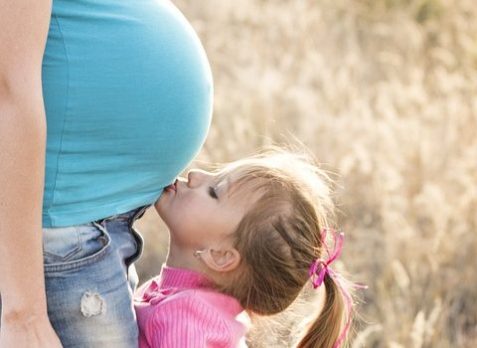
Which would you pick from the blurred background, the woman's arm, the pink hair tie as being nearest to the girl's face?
the pink hair tie

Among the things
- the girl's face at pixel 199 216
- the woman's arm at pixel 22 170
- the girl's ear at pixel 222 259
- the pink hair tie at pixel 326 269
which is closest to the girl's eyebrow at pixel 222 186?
the girl's face at pixel 199 216

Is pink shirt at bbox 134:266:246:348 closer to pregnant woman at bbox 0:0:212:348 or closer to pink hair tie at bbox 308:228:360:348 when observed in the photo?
pregnant woman at bbox 0:0:212:348

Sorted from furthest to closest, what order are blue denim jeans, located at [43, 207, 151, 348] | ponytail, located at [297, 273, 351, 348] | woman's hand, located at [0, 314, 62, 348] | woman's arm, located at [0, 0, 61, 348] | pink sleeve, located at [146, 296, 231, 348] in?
ponytail, located at [297, 273, 351, 348] < pink sleeve, located at [146, 296, 231, 348] < blue denim jeans, located at [43, 207, 151, 348] < woman's hand, located at [0, 314, 62, 348] < woman's arm, located at [0, 0, 61, 348]

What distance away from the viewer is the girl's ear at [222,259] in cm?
250

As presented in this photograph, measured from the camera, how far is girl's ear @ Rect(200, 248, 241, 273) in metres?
2.50

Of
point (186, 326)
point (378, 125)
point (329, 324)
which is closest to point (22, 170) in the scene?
point (186, 326)

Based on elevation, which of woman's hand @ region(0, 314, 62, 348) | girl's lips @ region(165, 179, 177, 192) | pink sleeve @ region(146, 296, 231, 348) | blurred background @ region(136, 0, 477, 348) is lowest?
blurred background @ region(136, 0, 477, 348)

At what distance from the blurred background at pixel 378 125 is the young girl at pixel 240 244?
0.67m

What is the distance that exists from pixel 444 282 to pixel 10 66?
306 centimetres

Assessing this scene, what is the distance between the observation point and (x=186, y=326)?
2361 mm

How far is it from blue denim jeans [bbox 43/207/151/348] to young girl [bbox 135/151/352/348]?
0.58 feet

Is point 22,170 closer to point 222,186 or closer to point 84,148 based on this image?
point 84,148

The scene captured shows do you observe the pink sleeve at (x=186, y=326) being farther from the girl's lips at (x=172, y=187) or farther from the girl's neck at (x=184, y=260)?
the girl's lips at (x=172, y=187)

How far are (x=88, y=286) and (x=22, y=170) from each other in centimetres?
33
